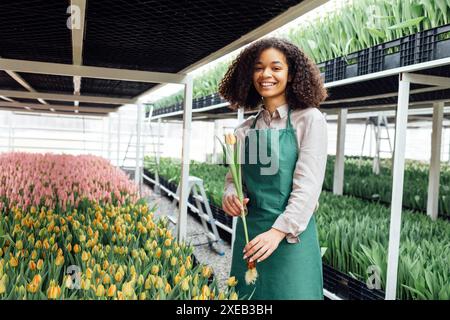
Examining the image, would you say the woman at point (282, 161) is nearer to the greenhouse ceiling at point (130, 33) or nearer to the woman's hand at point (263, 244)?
the woman's hand at point (263, 244)

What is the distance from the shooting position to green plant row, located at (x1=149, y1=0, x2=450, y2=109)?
1.71m

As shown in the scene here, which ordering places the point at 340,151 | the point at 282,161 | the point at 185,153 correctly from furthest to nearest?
the point at 340,151, the point at 185,153, the point at 282,161

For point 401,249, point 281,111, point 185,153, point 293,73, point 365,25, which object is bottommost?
point 401,249

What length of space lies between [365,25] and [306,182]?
148cm

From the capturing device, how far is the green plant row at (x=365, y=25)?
171 cm

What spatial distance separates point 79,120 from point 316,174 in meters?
8.20

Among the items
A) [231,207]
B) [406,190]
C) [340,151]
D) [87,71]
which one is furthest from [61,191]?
[406,190]

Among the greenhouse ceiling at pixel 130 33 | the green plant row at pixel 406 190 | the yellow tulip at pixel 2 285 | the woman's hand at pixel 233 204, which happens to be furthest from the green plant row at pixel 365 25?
the green plant row at pixel 406 190

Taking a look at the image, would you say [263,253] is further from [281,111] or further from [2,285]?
[2,285]

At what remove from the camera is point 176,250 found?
3.80 ft

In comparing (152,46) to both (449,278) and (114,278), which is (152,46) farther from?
(449,278)

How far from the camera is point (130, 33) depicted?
1177mm

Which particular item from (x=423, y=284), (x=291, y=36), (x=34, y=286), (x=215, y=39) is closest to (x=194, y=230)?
(x=291, y=36)

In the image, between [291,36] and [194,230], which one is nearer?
[291,36]
